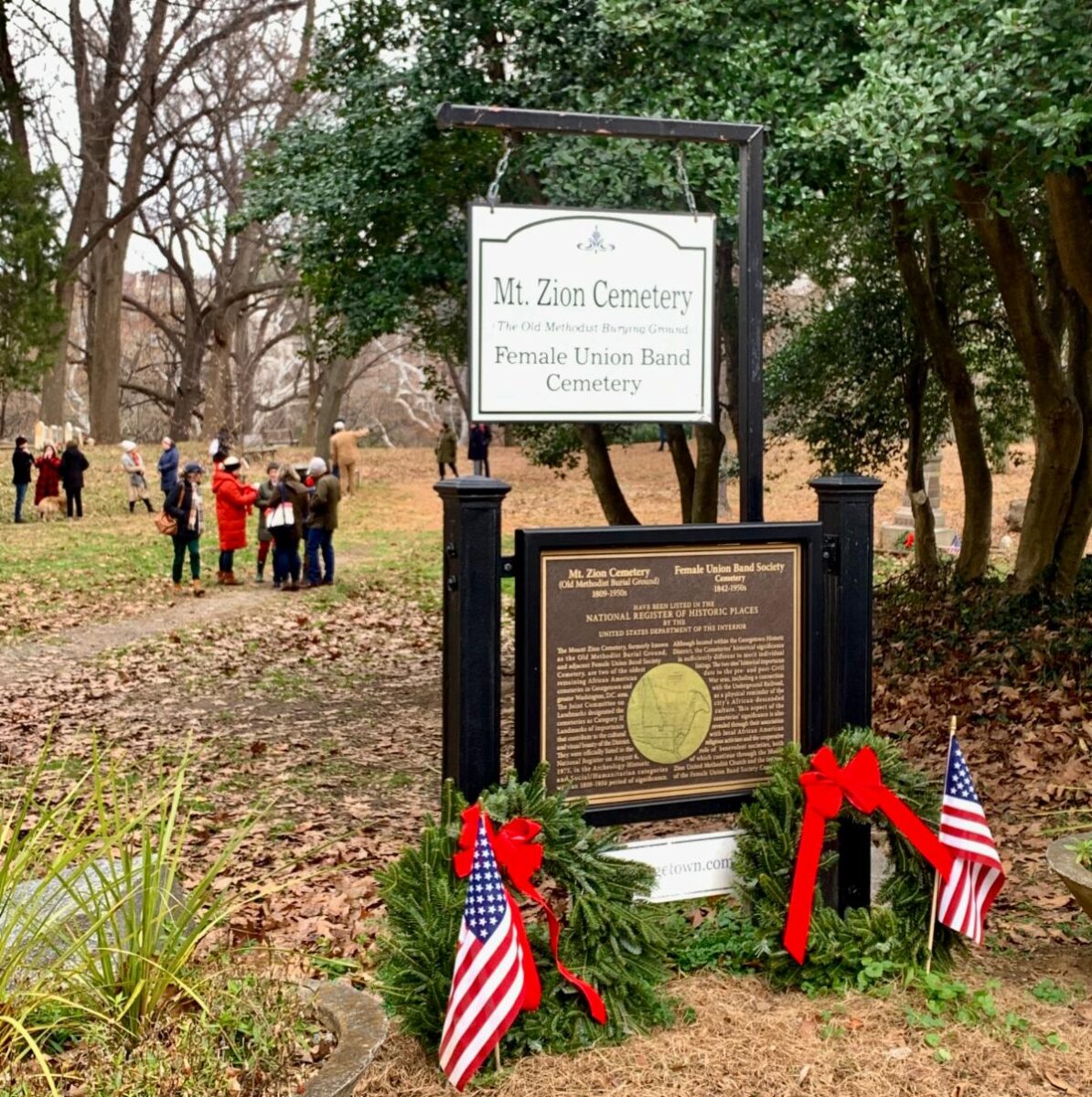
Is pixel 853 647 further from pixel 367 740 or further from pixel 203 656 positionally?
pixel 203 656

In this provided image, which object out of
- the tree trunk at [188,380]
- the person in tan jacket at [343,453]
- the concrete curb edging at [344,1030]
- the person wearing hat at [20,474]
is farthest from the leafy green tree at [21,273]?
the concrete curb edging at [344,1030]

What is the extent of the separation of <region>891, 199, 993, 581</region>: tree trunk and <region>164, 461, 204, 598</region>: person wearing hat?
8809 millimetres

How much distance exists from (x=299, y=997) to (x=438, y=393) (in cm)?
1465

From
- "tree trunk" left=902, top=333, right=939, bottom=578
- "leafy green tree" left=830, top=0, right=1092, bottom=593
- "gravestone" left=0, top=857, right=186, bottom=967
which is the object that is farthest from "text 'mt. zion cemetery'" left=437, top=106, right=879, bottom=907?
"tree trunk" left=902, top=333, right=939, bottom=578

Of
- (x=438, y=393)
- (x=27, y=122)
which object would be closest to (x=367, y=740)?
(x=438, y=393)

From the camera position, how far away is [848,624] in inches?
216

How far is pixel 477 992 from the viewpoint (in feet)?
14.6

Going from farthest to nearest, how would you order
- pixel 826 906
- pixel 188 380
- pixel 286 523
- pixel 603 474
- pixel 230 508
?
pixel 188 380 → pixel 286 523 → pixel 230 508 → pixel 603 474 → pixel 826 906

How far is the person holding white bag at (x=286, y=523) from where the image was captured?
1831cm

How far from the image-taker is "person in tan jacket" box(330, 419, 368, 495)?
31.7 meters

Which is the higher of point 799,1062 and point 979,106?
point 979,106

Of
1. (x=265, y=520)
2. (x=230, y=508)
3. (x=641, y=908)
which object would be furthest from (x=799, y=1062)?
(x=265, y=520)

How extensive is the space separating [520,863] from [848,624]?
1.68 m

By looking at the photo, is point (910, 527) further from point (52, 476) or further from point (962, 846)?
point (962, 846)
